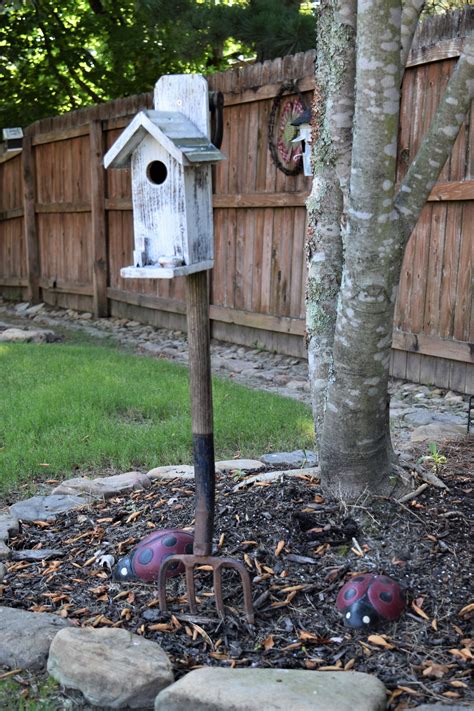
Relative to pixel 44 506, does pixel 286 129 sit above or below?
above

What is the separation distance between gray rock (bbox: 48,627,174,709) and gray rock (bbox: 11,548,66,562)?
2.74 feet

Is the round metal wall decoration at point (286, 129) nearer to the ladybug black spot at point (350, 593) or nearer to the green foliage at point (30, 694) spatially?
the ladybug black spot at point (350, 593)

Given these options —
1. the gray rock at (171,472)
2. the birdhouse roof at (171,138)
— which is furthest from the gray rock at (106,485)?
the birdhouse roof at (171,138)

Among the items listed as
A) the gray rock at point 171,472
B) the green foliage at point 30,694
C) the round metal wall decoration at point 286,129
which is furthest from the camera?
the round metal wall decoration at point 286,129

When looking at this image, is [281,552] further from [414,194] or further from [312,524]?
[414,194]

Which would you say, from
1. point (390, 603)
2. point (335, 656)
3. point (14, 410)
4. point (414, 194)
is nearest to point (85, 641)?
point (335, 656)

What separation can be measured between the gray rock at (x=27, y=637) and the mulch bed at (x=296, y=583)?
14cm

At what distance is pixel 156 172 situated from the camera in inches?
123

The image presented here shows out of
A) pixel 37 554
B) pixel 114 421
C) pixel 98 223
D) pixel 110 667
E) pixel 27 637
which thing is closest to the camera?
pixel 110 667

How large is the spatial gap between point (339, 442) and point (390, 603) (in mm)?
772

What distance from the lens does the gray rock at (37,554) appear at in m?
3.60

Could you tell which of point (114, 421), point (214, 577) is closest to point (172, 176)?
point (214, 577)

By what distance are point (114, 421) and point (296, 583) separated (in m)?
2.78

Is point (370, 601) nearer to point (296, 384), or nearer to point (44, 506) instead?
point (44, 506)
